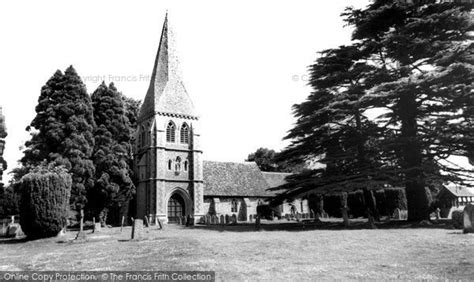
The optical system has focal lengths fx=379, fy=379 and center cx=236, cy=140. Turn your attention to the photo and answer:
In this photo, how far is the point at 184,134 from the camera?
3981 cm

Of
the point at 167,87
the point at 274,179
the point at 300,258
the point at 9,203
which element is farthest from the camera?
the point at 274,179

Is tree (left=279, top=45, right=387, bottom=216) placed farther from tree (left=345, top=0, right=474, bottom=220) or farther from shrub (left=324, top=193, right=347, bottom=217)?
shrub (left=324, top=193, right=347, bottom=217)

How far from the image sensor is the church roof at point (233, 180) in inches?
1617

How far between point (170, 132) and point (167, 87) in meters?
4.93

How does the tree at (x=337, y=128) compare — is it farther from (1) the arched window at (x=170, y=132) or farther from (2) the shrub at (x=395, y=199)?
(1) the arched window at (x=170, y=132)

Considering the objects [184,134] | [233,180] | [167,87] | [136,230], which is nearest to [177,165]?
[184,134]

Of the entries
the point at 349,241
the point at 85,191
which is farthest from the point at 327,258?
the point at 85,191

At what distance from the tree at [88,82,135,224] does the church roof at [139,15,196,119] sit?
13.9 feet

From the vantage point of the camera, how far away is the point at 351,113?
2098 centimetres

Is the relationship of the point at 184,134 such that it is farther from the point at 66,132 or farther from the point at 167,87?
the point at 66,132

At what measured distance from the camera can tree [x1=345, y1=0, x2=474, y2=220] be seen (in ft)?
58.9

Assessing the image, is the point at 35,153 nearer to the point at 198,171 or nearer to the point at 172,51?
the point at 198,171

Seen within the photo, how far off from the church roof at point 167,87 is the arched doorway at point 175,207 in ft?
28.3

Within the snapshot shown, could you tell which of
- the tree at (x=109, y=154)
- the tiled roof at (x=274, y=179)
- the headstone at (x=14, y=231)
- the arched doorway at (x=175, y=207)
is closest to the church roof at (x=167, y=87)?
the tree at (x=109, y=154)
